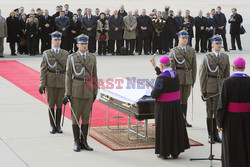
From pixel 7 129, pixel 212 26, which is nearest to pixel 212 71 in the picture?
pixel 7 129

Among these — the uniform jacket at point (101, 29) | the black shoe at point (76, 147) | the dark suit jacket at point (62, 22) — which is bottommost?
the black shoe at point (76, 147)

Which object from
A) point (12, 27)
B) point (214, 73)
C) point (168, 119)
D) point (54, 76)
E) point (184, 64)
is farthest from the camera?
point (12, 27)

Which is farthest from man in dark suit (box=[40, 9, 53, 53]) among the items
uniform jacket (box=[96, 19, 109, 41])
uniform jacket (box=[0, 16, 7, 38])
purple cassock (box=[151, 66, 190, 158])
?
purple cassock (box=[151, 66, 190, 158])

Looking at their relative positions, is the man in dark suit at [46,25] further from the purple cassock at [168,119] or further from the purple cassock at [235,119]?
the purple cassock at [235,119]

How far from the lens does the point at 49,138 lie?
1048 cm

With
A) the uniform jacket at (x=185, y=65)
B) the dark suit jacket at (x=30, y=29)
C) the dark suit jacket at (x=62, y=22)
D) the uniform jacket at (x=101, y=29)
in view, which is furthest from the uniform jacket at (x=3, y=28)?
the uniform jacket at (x=185, y=65)

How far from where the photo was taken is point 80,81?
A: 9.67 meters

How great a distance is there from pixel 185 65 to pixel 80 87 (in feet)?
8.89

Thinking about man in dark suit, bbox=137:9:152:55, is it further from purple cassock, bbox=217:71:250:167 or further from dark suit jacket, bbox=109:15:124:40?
purple cassock, bbox=217:71:250:167

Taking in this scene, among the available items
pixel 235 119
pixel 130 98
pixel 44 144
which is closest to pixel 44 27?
pixel 44 144

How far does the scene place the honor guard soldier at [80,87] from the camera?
964cm

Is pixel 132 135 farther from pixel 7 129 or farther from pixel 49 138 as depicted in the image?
pixel 7 129

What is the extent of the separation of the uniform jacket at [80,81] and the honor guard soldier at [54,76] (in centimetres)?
110

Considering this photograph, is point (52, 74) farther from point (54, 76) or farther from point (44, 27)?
point (44, 27)
